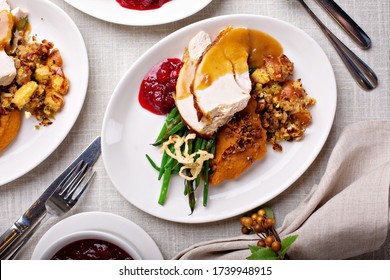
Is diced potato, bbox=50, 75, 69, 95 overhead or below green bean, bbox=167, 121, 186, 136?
overhead

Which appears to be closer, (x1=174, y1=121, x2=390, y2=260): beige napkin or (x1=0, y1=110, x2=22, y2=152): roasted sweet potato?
(x1=174, y1=121, x2=390, y2=260): beige napkin

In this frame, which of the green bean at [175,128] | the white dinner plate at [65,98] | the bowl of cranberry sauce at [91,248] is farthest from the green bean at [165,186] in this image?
the white dinner plate at [65,98]

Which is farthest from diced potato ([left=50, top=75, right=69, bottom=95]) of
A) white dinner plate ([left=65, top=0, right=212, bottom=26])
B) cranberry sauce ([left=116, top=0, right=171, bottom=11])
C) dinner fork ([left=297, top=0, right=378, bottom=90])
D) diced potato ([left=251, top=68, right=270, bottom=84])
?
dinner fork ([left=297, top=0, right=378, bottom=90])

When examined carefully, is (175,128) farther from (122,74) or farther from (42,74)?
(42,74)

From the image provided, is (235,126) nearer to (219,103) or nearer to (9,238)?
(219,103)

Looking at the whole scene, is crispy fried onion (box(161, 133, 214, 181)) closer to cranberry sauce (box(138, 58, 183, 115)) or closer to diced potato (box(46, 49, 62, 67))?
cranberry sauce (box(138, 58, 183, 115))

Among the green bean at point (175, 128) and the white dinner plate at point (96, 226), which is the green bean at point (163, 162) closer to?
the green bean at point (175, 128)
